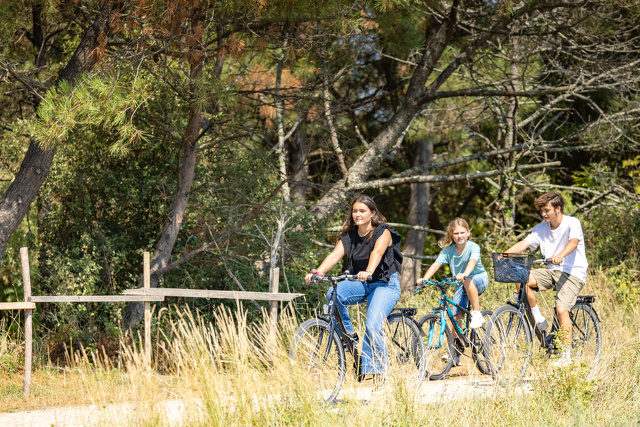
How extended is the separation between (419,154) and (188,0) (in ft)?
34.4

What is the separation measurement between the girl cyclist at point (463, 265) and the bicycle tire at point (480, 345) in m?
0.18

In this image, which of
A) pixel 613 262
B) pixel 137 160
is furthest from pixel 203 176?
pixel 613 262

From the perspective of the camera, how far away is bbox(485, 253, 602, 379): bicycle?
6262mm

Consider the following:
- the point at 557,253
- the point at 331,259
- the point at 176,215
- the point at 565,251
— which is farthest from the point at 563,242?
the point at 176,215

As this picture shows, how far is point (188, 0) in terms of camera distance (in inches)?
313

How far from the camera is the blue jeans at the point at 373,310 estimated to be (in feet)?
18.2

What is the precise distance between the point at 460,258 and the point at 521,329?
897 mm

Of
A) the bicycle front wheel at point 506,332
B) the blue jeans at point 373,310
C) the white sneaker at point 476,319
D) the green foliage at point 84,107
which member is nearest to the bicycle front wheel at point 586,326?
the bicycle front wheel at point 506,332

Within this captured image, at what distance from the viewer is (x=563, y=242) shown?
6824 millimetres

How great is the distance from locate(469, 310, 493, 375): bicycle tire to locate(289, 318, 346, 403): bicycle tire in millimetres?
1802

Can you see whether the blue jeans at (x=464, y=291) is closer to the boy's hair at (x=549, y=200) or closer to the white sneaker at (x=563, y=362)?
the boy's hair at (x=549, y=200)

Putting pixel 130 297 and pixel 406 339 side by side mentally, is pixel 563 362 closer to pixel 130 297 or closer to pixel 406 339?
pixel 406 339

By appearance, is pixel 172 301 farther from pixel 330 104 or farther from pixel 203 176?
pixel 330 104

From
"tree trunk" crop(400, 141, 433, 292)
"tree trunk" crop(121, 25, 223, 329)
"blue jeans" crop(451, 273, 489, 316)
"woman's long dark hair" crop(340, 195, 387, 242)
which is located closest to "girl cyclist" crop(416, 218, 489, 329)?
"blue jeans" crop(451, 273, 489, 316)
